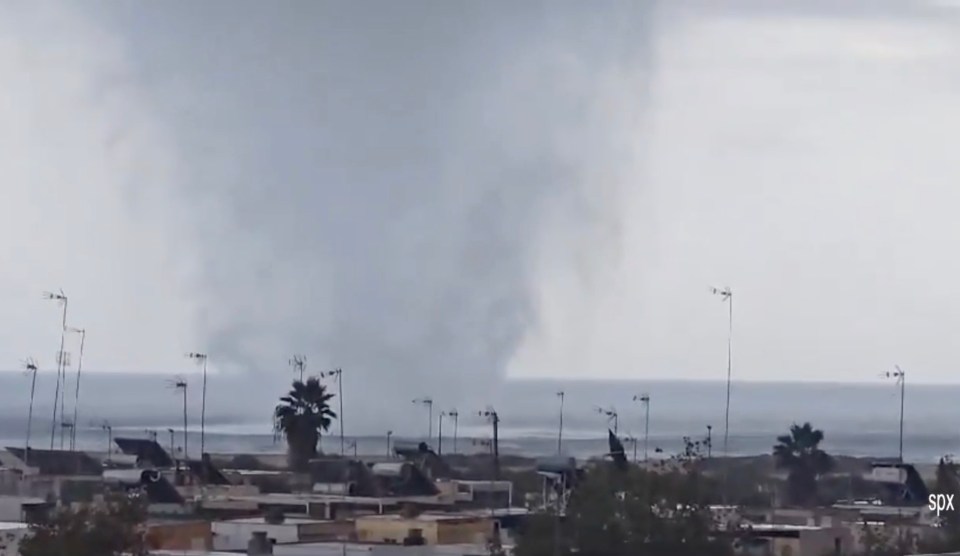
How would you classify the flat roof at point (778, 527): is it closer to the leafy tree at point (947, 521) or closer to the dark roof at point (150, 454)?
the leafy tree at point (947, 521)

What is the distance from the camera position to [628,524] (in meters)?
41.6

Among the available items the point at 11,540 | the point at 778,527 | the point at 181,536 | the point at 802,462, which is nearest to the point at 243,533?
the point at 181,536

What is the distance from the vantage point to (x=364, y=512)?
5572 cm

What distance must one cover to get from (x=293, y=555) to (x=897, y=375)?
1535 inches

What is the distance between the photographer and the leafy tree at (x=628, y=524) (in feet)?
135

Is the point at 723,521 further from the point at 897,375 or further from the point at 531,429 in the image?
the point at 531,429

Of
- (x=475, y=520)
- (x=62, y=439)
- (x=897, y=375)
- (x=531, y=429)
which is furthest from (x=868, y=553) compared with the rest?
(x=531, y=429)

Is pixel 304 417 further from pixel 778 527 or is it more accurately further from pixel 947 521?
pixel 947 521

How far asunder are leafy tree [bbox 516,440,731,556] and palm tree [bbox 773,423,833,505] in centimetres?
2924

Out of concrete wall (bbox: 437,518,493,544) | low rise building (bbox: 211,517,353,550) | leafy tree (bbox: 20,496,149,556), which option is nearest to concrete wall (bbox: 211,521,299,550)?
low rise building (bbox: 211,517,353,550)

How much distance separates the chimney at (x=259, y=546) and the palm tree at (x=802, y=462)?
103 ft

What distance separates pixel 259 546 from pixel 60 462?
33.1 m

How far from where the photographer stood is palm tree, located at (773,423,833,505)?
241 feet

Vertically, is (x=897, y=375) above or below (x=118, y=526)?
above
